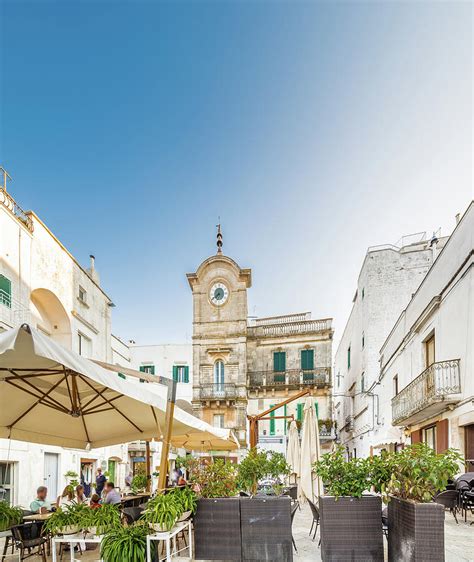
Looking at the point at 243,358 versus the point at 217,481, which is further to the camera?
the point at 243,358

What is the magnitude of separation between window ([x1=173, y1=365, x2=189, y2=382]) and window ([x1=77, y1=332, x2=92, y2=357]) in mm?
15645

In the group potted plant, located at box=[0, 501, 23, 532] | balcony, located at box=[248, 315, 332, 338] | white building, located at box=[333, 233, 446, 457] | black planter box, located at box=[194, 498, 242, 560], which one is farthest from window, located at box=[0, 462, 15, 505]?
balcony, located at box=[248, 315, 332, 338]

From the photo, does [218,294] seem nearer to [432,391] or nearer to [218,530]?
[432,391]

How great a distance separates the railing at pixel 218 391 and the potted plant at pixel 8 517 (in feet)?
78.1

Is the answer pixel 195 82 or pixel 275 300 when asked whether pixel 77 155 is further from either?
pixel 275 300

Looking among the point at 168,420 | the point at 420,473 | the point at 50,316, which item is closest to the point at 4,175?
the point at 50,316

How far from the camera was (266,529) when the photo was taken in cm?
564

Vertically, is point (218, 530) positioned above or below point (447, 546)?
above

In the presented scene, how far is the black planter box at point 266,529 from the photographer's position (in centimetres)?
558

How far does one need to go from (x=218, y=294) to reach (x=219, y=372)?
5167mm

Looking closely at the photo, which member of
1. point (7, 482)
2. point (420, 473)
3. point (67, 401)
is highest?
point (67, 401)

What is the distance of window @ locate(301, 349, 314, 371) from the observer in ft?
101

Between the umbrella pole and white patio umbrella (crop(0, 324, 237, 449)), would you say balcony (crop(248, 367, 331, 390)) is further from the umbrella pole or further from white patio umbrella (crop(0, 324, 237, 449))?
the umbrella pole

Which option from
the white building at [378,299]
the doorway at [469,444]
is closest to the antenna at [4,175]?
the doorway at [469,444]
